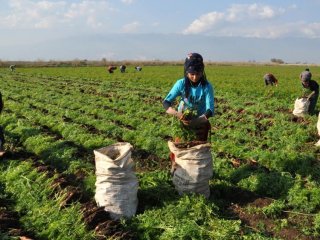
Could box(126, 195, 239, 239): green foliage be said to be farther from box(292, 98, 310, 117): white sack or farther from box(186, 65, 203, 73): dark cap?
box(292, 98, 310, 117): white sack

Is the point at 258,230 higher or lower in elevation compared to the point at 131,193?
lower

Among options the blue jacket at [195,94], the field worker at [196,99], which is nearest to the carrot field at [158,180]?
the field worker at [196,99]

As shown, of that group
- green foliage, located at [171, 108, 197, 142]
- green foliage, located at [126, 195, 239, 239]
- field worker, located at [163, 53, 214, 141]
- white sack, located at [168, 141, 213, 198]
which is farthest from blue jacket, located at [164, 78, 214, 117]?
green foliage, located at [126, 195, 239, 239]

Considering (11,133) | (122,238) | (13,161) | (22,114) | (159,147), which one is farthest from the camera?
(22,114)

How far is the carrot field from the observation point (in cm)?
485

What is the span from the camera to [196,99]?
597cm

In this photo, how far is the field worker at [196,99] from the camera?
5.78 m

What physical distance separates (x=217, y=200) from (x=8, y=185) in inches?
121

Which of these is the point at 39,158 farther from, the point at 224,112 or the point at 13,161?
the point at 224,112

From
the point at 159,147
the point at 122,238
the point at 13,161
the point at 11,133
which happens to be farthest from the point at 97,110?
the point at 122,238

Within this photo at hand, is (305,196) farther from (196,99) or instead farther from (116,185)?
(116,185)

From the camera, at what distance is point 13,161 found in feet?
24.1

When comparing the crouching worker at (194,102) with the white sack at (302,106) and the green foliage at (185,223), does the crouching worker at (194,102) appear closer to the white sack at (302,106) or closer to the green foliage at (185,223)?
the green foliage at (185,223)

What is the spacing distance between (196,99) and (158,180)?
4.13 feet
